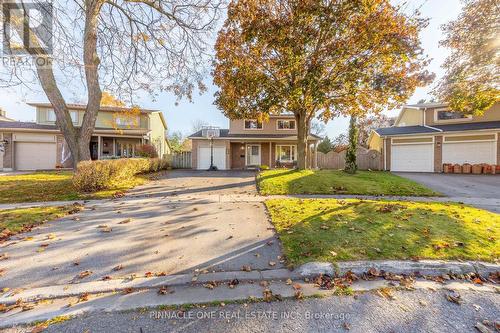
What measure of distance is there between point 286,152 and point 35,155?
23.8m

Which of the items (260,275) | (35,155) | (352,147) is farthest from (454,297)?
(35,155)

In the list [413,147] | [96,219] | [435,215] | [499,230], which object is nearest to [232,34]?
[96,219]

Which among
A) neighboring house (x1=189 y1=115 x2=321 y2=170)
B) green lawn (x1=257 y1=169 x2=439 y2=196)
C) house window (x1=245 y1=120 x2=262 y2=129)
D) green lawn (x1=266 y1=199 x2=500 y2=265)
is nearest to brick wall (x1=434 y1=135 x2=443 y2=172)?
neighboring house (x1=189 y1=115 x2=321 y2=170)

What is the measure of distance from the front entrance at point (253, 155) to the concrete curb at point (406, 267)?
19694 millimetres

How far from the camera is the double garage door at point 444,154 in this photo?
16.4m

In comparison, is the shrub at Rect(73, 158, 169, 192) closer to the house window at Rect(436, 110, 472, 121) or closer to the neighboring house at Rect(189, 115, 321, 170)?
the neighboring house at Rect(189, 115, 321, 170)

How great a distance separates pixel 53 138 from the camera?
19.8 m

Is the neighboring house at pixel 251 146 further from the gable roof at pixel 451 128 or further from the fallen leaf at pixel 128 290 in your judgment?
the fallen leaf at pixel 128 290

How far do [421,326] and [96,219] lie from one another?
262 inches

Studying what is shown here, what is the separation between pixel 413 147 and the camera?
18.3 meters

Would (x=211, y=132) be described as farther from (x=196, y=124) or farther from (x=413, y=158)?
(x=196, y=124)

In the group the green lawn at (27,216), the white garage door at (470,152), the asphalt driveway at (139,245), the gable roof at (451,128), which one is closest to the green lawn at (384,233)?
the asphalt driveway at (139,245)

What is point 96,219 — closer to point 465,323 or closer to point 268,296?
point 268,296

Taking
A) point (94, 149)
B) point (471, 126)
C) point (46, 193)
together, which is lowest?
point (46, 193)
